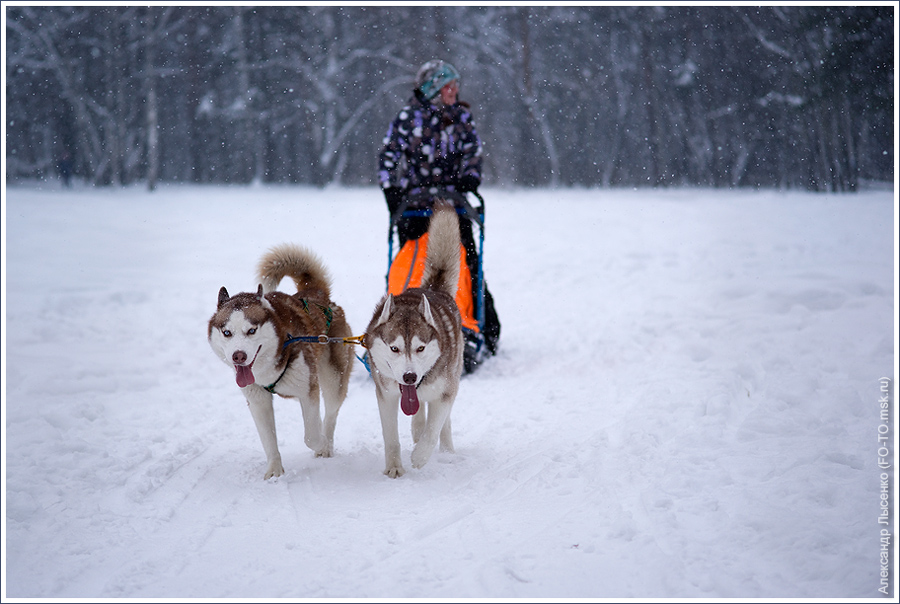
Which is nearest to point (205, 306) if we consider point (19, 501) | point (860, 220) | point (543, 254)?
point (19, 501)

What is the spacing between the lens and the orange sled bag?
430cm

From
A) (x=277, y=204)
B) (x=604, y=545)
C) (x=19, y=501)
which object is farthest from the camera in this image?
(x=277, y=204)

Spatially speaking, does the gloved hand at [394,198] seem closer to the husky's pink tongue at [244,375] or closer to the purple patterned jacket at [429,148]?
the purple patterned jacket at [429,148]

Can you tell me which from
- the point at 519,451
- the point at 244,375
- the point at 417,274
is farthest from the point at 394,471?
the point at 417,274

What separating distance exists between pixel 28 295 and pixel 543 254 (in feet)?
23.2

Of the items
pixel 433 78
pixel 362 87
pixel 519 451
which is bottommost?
pixel 519 451

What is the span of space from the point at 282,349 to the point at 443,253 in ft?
3.93

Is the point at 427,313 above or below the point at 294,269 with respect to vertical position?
below

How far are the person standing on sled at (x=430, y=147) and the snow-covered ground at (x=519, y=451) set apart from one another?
1594 mm

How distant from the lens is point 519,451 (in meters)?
3.35

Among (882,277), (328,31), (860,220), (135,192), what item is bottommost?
(882,277)

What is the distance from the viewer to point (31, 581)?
211 centimetres

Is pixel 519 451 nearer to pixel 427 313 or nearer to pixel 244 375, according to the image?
pixel 427 313

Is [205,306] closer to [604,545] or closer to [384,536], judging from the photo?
[384,536]
